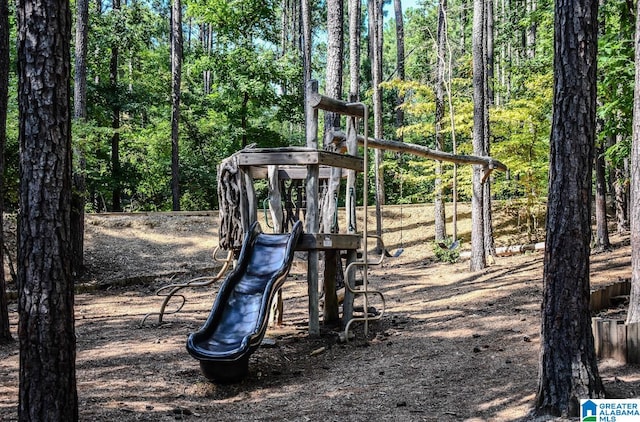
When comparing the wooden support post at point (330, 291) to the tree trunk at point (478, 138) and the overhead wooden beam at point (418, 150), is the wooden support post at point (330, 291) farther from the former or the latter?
the tree trunk at point (478, 138)

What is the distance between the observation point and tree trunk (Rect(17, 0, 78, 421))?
366 centimetres

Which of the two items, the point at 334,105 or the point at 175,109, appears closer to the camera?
the point at 334,105

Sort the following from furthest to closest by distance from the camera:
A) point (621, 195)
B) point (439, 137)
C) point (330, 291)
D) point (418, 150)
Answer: point (439, 137), point (621, 195), point (418, 150), point (330, 291)

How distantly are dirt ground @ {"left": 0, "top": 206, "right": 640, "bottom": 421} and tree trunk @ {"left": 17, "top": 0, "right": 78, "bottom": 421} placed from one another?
4.21ft

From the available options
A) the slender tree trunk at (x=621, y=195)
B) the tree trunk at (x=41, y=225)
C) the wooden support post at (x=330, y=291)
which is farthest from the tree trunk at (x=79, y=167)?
the slender tree trunk at (x=621, y=195)

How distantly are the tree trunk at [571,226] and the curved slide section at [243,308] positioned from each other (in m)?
2.97

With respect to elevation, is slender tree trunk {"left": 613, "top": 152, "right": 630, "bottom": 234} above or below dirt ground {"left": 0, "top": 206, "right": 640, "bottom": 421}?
above

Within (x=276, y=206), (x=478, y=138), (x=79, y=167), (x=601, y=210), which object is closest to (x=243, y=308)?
(x=276, y=206)

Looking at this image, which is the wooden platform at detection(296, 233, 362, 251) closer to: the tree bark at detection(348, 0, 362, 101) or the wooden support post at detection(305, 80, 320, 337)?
the wooden support post at detection(305, 80, 320, 337)

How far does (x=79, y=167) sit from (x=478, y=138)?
8856 mm

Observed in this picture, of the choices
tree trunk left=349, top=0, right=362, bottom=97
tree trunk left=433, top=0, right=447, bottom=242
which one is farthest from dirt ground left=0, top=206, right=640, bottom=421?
tree trunk left=349, top=0, right=362, bottom=97

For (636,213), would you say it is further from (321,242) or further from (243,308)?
(243,308)

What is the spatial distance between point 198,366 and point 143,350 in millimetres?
1094

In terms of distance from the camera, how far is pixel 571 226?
4.39 metres
